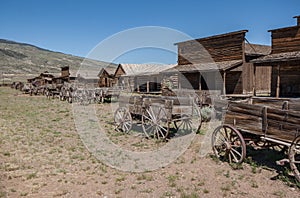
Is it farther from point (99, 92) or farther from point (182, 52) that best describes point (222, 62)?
point (99, 92)

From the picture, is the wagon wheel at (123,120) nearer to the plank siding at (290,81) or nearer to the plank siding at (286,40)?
the plank siding at (290,81)

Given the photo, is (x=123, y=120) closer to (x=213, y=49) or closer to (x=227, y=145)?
(x=227, y=145)

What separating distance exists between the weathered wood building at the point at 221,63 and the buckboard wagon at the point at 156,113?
35.5 feet

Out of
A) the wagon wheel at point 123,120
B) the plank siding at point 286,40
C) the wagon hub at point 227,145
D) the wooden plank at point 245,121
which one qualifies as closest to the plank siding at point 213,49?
the plank siding at point 286,40

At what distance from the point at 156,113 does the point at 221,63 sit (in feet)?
48.2

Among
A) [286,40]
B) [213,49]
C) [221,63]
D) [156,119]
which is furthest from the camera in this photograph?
[213,49]

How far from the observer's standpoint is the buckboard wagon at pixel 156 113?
7.35m

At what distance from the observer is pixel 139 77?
3622cm

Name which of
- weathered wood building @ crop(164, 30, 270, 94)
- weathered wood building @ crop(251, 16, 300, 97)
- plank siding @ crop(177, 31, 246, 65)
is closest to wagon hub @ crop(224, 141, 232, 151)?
weathered wood building @ crop(251, 16, 300, 97)

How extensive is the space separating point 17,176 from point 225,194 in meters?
3.90

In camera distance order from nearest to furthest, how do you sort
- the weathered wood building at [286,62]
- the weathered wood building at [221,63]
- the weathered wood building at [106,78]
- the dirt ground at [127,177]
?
the dirt ground at [127,177], the weathered wood building at [286,62], the weathered wood building at [221,63], the weathered wood building at [106,78]

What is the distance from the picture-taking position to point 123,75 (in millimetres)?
37156

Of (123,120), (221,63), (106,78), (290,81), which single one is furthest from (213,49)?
(106,78)

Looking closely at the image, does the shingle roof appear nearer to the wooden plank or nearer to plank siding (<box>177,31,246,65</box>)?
plank siding (<box>177,31,246,65</box>)
